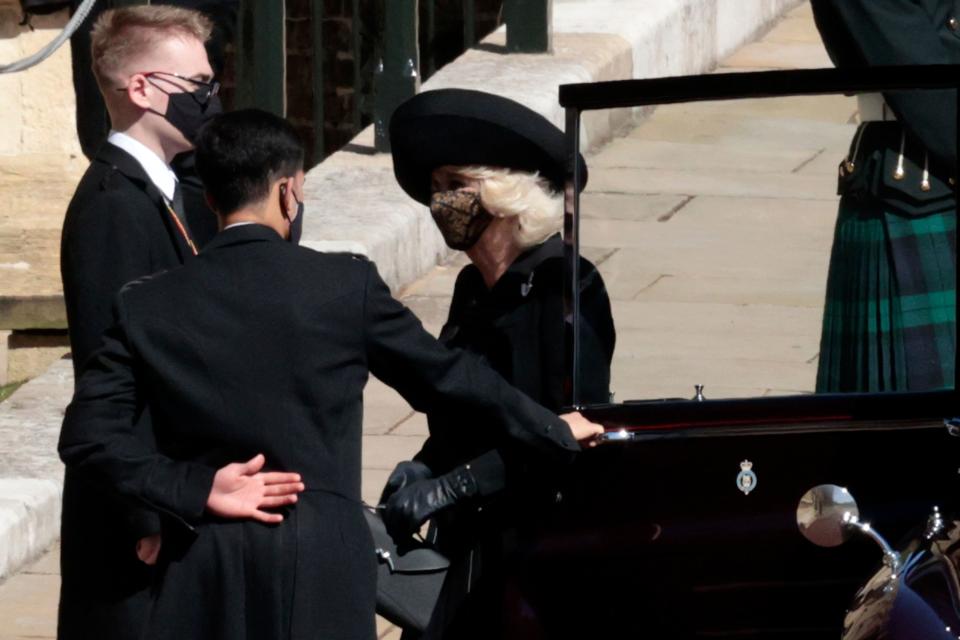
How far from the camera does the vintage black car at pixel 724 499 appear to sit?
4324mm

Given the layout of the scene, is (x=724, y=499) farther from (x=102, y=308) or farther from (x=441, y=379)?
(x=102, y=308)

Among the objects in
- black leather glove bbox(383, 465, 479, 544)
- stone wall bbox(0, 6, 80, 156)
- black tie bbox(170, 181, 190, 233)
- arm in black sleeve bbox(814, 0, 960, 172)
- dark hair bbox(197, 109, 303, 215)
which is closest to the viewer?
dark hair bbox(197, 109, 303, 215)

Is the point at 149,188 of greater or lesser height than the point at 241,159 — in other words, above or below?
below

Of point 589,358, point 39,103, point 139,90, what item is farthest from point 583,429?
point 39,103

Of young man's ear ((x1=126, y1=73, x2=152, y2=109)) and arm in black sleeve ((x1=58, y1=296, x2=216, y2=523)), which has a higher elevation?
young man's ear ((x1=126, y1=73, x2=152, y2=109))

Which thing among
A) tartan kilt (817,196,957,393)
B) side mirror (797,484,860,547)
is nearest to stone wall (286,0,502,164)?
tartan kilt (817,196,957,393)

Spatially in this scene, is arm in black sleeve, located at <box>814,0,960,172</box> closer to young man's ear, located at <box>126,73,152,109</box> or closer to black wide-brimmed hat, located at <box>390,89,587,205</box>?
black wide-brimmed hat, located at <box>390,89,587,205</box>

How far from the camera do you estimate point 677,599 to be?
4398mm

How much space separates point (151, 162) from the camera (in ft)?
15.4

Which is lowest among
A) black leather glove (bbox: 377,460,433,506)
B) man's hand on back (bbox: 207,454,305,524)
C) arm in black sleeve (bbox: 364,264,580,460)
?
black leather glove (bbox: 377,460,433,506)

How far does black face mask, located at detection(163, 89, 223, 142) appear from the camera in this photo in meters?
4.70

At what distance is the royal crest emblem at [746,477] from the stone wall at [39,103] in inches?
348

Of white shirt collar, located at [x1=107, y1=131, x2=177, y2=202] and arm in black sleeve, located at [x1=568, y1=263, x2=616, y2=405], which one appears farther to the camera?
white shirt collar, located at [x1=107, y1=131, x2=177, y2=202]

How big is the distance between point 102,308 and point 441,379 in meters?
0.75
